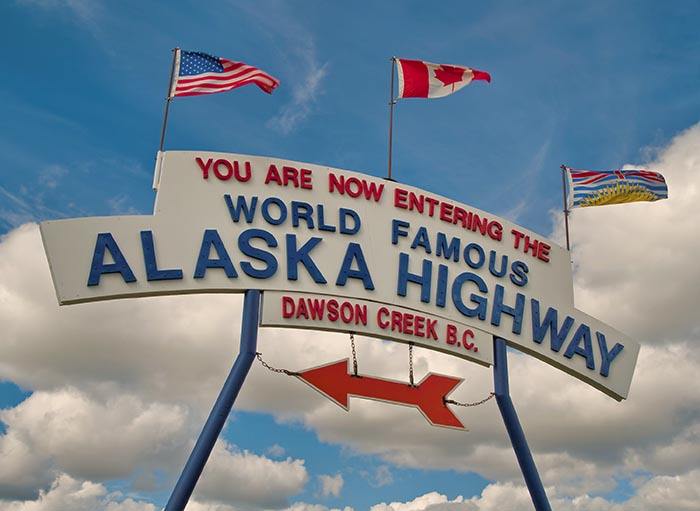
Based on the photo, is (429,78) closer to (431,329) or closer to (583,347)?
(431,329)

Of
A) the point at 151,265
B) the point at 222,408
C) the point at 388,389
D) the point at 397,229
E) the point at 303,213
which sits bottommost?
the point at 222,408

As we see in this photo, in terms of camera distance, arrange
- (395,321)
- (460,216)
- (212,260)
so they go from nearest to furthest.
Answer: (212,260) → (395,321) → (460,216)

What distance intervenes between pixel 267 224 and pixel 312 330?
1595 mm

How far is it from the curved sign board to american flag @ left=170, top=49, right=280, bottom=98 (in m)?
1.29

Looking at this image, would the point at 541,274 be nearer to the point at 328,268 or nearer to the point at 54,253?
the point at 328,268

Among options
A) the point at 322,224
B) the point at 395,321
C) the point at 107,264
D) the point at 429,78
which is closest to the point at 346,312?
→ the point at 395,321

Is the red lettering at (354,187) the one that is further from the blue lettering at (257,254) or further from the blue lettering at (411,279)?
the blue lettering at (257,254)

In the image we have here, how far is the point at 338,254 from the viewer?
11688mm

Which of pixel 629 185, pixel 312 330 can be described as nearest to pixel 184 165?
pixel 312 330

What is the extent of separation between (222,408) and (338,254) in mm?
2850

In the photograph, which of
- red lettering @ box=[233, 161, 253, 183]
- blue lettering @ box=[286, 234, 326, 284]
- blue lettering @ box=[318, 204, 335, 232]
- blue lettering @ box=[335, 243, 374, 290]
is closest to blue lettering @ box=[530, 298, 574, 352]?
blue lettering @ box=[335, 243, 374, 290]

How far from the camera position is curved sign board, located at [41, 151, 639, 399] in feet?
34.6

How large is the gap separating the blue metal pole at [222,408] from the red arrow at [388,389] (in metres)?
0.85

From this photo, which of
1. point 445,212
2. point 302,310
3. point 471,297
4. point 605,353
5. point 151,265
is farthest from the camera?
point 605,353
